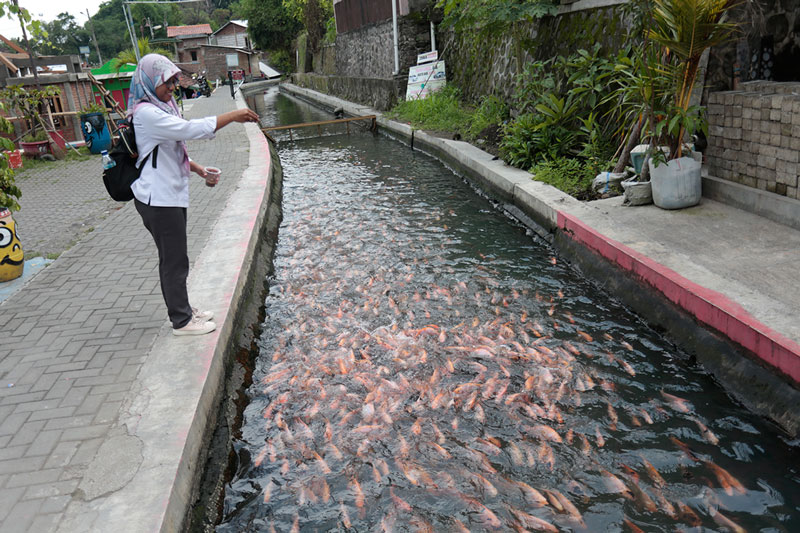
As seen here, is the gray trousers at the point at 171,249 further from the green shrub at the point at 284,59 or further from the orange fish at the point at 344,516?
the green shrub at the point at 284,59

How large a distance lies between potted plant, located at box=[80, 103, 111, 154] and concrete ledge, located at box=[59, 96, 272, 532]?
439 inches

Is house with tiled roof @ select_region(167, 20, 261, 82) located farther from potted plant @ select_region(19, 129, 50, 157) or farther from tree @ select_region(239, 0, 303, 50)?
potted plant @ select_region(19, 129, 50, 157)

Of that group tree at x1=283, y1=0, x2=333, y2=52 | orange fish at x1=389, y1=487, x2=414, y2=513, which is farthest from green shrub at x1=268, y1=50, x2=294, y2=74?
orange fish at x1=389, y1=487, x2=414, y2=513

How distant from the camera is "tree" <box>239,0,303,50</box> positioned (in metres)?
48.5

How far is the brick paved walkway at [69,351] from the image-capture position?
319cm

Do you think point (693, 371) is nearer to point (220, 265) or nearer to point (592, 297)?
point (592, 297)

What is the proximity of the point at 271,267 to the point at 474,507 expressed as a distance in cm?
501

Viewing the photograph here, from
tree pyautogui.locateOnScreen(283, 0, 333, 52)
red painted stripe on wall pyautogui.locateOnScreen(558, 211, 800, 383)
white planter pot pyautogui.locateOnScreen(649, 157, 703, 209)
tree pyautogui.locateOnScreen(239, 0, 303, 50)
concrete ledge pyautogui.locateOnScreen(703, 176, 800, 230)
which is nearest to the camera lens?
red painted stripe on wall pyautogui.locateOnScreen(558, 211, 800, 383)

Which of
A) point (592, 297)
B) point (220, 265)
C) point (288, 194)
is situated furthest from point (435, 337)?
point (288, 194)

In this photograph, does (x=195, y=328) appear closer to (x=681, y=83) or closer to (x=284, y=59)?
(x=681, y=83)

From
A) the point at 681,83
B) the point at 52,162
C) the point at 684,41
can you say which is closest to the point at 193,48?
the point at 52,162

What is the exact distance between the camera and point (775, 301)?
4531 mm

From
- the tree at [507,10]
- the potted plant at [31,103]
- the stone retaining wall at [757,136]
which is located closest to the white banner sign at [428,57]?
the tree at [507,10]

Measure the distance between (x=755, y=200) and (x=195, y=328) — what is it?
19.3 feet
